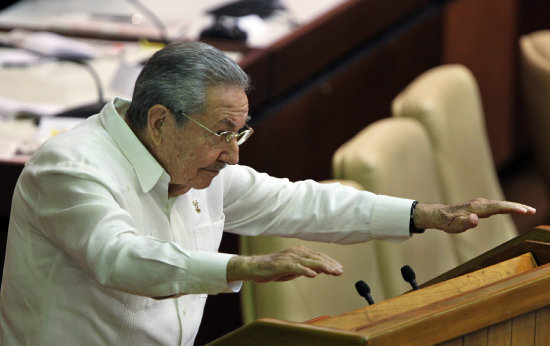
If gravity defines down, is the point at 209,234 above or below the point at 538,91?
above

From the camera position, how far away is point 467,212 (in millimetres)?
1739

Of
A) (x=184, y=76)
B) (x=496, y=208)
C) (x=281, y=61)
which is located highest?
(x=184, y=76)

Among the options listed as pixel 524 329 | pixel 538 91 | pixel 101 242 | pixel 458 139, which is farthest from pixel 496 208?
pixel 538 91

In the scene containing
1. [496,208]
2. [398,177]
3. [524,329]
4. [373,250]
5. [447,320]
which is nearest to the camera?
[447,320]

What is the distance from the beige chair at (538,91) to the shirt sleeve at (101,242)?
7.11ft

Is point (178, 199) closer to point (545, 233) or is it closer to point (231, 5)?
point (545, 233)

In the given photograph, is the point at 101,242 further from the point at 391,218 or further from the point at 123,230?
the point at 391,218

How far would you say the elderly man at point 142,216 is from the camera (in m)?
1.44

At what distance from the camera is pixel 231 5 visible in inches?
160

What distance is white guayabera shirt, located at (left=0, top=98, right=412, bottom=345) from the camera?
1.45 metres

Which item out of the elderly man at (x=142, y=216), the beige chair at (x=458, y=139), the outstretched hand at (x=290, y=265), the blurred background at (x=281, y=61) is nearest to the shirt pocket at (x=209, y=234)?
the elderly man at (x=142, y=216)

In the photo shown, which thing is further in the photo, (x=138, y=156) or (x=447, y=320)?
(x=138, y=156)

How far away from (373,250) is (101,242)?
3.54ft

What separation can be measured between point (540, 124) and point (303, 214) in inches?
69.8
